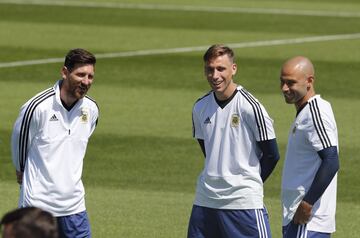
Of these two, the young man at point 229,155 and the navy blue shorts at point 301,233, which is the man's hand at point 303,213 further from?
the young man at point 229,155

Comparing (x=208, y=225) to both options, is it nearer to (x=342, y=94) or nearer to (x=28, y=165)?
(x=28, y=165)

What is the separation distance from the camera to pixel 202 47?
829 inches

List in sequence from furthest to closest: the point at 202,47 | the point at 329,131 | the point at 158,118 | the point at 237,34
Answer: the point at 237,34
the point at 202,47
the point at 158,118
the point at 329,131

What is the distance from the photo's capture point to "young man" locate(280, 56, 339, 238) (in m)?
7.31

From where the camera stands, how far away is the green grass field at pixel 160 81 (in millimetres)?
12031

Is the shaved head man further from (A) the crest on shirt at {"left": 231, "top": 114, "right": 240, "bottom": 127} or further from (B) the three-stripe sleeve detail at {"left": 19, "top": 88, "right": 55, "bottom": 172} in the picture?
(B) the three-stripe sleeve detail at {"left": 19, "top": 88, "right": 55, "bottom": 172}

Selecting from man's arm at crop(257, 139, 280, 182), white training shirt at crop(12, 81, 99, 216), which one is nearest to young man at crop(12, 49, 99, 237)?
white training shirt at crop(12, 81, 99, 216)

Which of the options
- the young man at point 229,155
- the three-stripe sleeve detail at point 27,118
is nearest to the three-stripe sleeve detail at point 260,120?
the young man at point 229,155

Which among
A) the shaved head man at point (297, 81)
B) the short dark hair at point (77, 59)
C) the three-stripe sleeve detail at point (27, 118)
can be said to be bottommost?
the three-stripe sleeve detail at point (27, 118)

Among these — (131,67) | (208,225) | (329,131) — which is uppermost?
(131,67)

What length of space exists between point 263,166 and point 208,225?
0.60 m

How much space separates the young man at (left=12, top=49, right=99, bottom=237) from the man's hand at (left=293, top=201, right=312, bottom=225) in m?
1.65

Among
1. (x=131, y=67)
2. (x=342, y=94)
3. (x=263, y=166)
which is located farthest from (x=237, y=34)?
(x=263, y=166)

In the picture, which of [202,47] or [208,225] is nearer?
[208,225]
